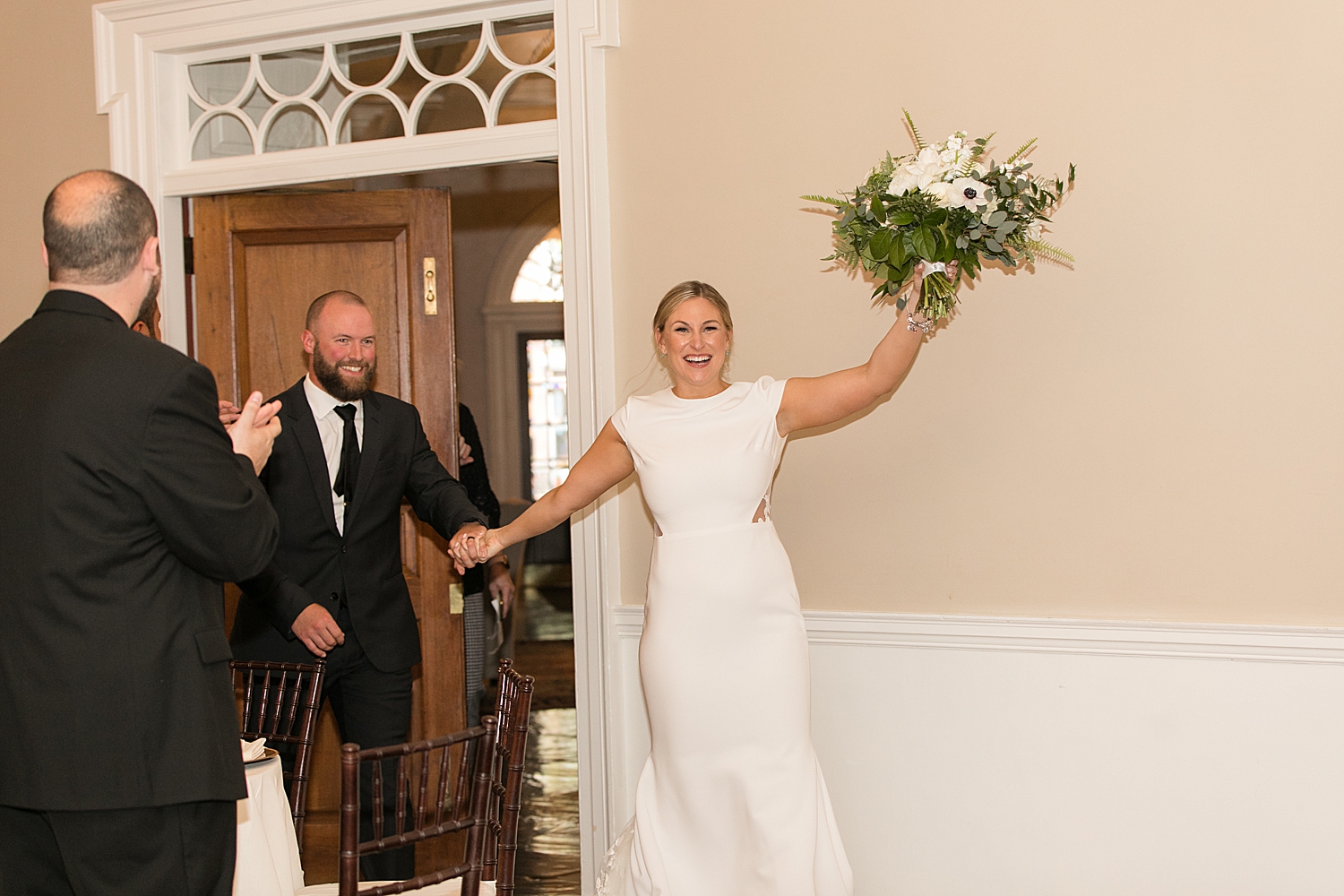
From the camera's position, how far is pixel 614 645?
12.7 ft

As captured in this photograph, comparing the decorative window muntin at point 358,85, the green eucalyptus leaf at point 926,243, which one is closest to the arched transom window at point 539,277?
the decorative window muntin at point 358,85

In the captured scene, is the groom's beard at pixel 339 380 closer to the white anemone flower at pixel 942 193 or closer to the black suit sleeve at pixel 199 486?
the black suit sleeve at pixel 199 486

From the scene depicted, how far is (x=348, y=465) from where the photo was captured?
3.83 metres

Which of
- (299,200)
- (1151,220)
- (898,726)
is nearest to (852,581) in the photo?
(898,726)

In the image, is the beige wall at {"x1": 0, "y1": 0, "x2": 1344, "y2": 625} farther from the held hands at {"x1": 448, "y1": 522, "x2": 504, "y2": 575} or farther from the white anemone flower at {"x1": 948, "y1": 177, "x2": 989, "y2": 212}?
the white anemone flower at {"x1": 948, "y1": 177, "x2": 989, "y2": 212}

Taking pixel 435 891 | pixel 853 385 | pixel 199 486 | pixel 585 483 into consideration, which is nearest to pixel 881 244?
pixel 853 385

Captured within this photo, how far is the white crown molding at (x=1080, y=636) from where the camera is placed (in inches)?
122

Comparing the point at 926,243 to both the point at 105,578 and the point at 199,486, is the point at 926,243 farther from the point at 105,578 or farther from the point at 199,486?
the point at 105,578

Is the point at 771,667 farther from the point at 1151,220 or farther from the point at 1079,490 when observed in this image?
the point at 1151,220

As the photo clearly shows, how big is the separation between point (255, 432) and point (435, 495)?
5.13ft

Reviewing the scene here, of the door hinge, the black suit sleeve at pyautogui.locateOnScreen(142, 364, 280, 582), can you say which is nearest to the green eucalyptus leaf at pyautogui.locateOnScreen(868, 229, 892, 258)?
the black suit sleeve at pyautogui.locateOnScreen(142, 364, 280, 582)

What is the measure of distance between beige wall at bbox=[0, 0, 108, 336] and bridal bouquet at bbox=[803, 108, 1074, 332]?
3.30 metres

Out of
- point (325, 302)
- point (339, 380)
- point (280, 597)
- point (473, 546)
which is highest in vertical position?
point (325, 302)

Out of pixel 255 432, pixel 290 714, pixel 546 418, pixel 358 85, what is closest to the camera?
pixel 255 432
